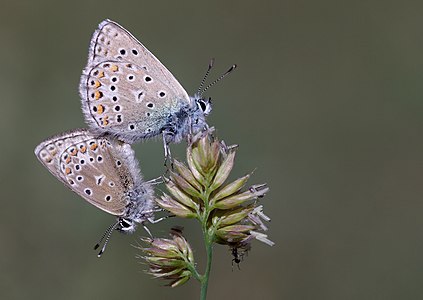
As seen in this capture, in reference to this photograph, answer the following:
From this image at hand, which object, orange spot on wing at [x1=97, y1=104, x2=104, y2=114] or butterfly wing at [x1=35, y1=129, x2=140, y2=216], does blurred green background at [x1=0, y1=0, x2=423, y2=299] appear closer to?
orange spot on wing at [x1=97, y1=104, x2=104, y2=114]

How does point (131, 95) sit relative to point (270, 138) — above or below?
below

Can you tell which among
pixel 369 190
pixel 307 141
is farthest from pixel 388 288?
pixel 307 141

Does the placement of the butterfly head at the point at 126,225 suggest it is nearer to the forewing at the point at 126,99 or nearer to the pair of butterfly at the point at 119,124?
the pair of butterfly at the point at 119,124

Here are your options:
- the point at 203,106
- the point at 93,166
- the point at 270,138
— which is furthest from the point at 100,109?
the point at 270,138

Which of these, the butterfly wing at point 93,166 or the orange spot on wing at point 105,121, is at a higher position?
the orange spot on wing at point 105,121

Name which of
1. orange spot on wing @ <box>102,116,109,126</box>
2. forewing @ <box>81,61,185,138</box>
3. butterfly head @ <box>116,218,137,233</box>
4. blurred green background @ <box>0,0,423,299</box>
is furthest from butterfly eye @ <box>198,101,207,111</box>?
blurred green background @ <box>0,0,423,299</box>

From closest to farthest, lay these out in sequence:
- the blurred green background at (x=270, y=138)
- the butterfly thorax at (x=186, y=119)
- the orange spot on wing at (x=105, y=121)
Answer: the orange spot on wing at (x=105, y=121) < the butterfly thorax at (x=186, y=119) < the blurred green background at (x=270, y=138)

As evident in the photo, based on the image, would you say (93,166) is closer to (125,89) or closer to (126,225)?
(126,225)

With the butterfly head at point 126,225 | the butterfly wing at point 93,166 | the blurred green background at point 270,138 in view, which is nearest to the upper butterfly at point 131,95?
the butterfly wing at point 93,166
